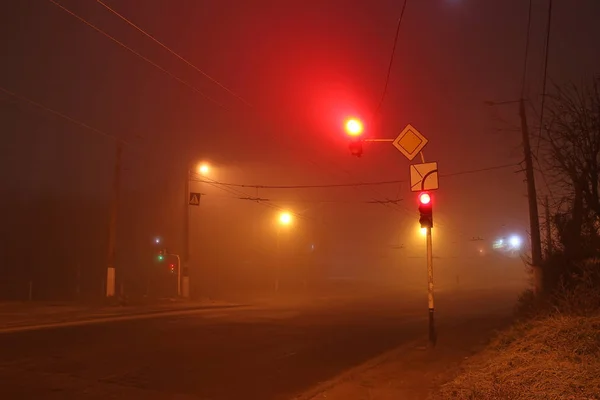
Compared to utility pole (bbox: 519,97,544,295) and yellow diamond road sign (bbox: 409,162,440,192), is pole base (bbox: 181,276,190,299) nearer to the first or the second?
utility pole (bbox: 519,97,544,295)

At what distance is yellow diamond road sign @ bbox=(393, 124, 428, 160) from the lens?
40.2ft

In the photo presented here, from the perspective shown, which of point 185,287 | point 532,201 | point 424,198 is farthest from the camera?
point 185,287

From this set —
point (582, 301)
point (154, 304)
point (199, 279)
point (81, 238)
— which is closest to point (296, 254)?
point (199, 279)

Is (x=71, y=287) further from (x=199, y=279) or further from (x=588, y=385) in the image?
(x=588, y=385)

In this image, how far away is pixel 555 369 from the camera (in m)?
Result: 6.71

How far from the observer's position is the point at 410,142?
12.4 metres

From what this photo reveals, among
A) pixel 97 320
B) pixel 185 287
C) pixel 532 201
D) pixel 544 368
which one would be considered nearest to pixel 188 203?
pixel 185 287

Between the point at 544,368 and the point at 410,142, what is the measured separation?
654cm

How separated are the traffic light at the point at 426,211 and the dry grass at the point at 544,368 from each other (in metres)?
3.28

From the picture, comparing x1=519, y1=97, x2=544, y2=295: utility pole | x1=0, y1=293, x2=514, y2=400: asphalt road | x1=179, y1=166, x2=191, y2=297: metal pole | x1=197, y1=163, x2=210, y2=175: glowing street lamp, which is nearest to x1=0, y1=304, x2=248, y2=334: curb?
x1=0, y1=293, x2=514, y2=400: asphalt road

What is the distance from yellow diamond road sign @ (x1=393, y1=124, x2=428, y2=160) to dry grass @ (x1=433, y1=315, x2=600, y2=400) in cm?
460

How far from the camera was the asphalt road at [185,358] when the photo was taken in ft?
28.0

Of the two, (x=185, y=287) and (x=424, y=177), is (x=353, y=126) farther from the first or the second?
(x=185, y=287)

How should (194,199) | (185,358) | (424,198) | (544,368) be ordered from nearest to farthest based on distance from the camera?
(544,368) → (185,358) → (424,198) → (194,199)
